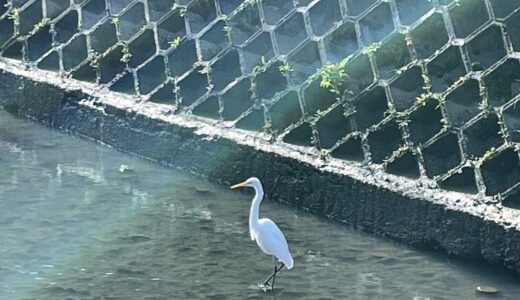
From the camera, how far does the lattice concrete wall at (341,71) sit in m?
8.75

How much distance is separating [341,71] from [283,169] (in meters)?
0.99

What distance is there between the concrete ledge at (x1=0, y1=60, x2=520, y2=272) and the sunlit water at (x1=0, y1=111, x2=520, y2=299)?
5.0 inches

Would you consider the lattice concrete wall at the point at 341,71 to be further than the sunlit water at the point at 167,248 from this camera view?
Yes

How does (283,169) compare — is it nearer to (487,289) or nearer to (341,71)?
(341,71)

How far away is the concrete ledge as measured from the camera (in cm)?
811

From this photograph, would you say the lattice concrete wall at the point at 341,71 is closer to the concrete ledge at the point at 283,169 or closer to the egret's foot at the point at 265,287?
the concrete ledge at the point at 283,169

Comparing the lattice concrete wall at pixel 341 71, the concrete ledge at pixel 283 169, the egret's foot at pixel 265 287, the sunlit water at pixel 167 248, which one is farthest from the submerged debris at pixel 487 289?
the egret's foot at pixel 265 287

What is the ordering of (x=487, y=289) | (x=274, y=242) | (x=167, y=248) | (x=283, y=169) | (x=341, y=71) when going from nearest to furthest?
(x=487, y=289)
(x=274, y=242)
(x=167, y=248)
(x=283, y=169)
(x=341, y=71)

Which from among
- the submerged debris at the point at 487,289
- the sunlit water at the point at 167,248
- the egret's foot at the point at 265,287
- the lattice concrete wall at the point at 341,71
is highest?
the lattice concrete wall at the point at 341,71

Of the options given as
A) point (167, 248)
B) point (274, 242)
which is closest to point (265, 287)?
point (274, 242)

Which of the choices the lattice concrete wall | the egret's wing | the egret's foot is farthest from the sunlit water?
the lattice concrete wall

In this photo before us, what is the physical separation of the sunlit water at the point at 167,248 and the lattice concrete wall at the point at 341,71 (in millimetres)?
665

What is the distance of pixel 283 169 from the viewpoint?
30.2 feet

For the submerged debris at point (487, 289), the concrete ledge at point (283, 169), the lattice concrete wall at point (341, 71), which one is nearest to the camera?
the submerged debris at point (487, 289)
